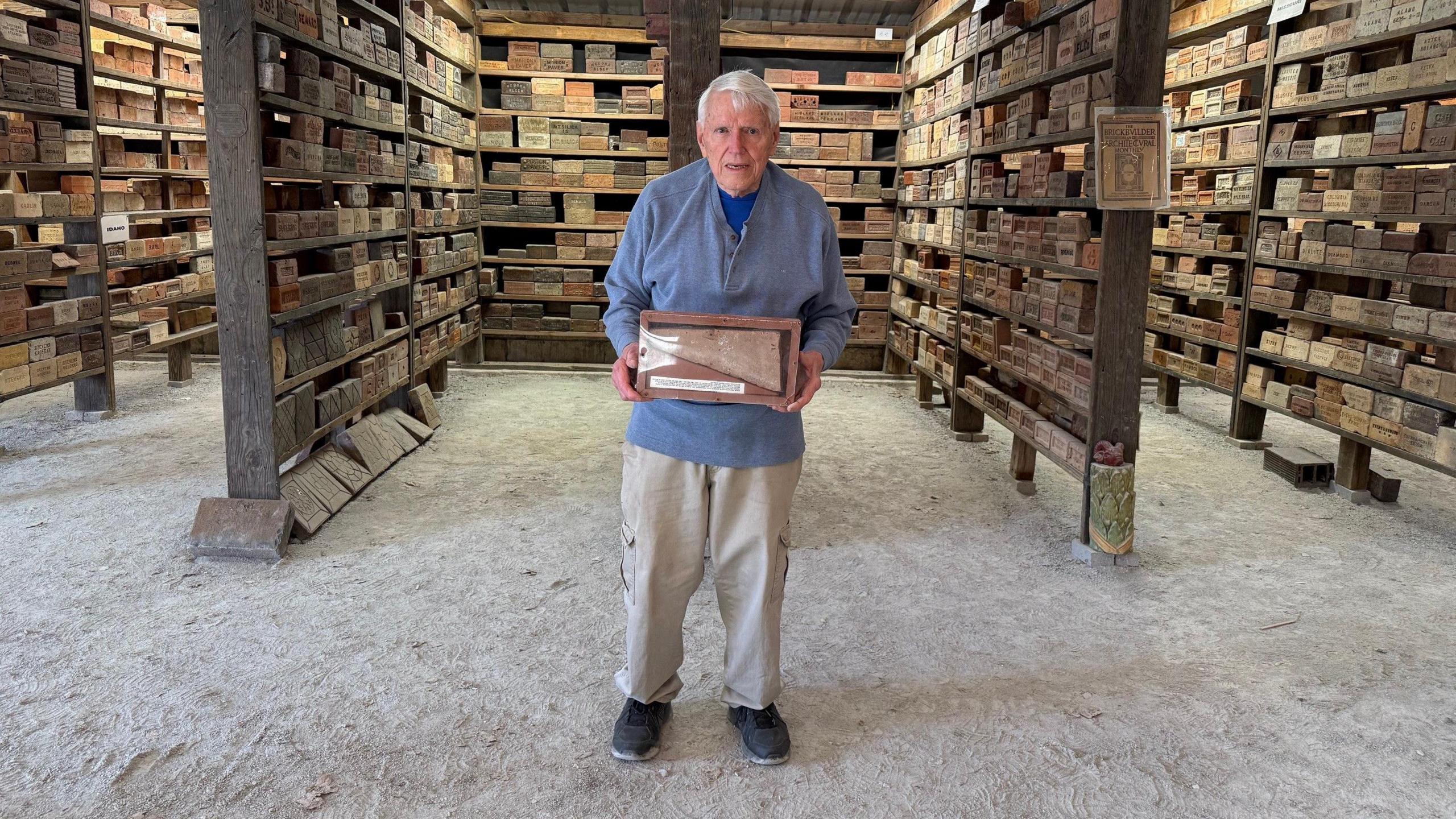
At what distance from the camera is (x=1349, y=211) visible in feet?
16.7

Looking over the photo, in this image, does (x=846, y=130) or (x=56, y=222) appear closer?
(x=56, y=222)

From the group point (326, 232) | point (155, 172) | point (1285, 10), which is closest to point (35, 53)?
point (155, 172)

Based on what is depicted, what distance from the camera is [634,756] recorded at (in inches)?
100.0

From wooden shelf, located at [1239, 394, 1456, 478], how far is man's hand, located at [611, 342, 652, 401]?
155 inches

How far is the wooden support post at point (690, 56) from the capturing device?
3803 mm

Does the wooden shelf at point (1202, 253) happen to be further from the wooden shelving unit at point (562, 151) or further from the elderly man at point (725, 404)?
the elderly man at point (725, 404)

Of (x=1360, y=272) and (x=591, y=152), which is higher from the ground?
(x=591, y=152)

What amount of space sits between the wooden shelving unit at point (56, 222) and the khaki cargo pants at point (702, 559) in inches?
177

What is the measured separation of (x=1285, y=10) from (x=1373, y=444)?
95.2 inches

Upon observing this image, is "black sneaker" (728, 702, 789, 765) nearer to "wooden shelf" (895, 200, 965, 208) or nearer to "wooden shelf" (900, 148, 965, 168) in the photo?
"wooden shelf" (895, 200, 965, 208)

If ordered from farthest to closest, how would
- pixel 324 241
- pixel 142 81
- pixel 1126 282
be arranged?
pixel 142 81, pixel 324 241, pixel 1126 282

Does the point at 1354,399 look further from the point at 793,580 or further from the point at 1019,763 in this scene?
the point at 1019,763

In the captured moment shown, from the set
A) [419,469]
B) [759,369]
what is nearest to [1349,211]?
[759,369]

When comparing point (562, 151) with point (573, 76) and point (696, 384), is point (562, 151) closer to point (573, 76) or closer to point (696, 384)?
point (573, 76)
